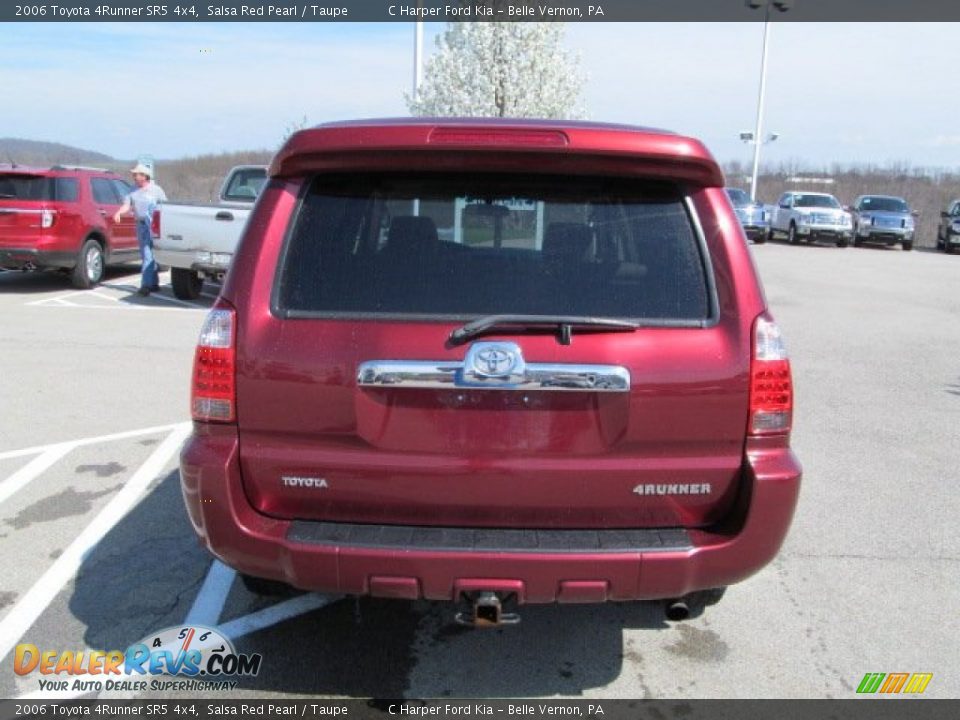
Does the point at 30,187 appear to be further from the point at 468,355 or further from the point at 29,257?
the point at 468,355

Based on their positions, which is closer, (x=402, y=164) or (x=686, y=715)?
(x=402, y=164)

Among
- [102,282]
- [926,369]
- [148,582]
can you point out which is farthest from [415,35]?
[148,582]

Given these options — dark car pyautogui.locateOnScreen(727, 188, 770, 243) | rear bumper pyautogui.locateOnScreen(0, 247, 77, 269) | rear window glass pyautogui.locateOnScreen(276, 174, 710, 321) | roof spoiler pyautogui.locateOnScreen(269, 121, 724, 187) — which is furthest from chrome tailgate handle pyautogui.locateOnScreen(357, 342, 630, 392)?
dark car pyautogui.locateOnScreen(727, 188, 770, 243)

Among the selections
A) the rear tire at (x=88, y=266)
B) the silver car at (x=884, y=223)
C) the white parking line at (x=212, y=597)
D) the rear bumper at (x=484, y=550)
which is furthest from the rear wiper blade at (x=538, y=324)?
the silver car at (x=884, y=223)

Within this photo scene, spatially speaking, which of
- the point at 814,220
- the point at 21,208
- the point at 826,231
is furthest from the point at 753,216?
the point at 21,208

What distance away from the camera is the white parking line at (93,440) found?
17.5 ft

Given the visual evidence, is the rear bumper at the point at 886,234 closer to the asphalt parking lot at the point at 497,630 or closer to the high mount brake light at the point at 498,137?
the asphalt parking lot at the point at 497,630

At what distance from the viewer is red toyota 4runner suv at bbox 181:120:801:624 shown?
2453 mm

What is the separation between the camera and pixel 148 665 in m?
3.09

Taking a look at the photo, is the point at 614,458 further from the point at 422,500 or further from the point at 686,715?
the point at 686,715

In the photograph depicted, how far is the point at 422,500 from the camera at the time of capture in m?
2.55

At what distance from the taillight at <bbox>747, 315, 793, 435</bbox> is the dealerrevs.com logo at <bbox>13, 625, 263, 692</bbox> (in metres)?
2.07

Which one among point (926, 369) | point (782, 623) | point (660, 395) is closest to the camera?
point (660, 395)

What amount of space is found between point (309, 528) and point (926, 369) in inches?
318
